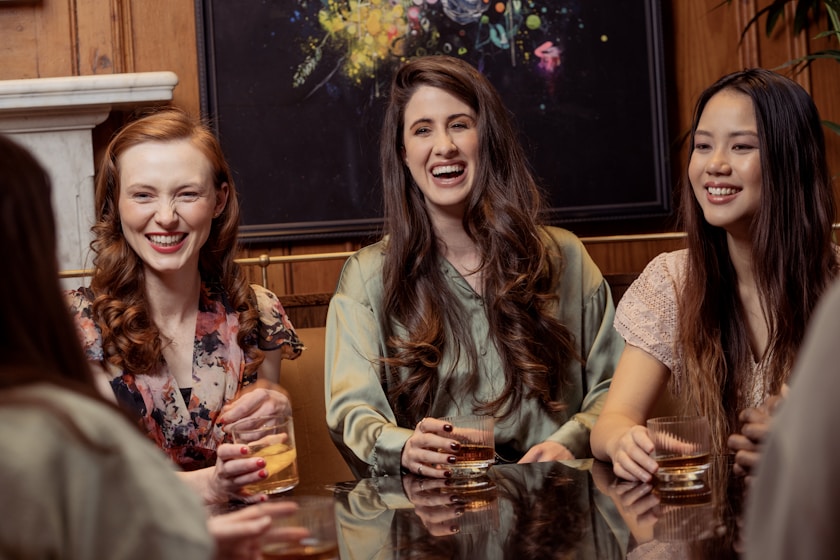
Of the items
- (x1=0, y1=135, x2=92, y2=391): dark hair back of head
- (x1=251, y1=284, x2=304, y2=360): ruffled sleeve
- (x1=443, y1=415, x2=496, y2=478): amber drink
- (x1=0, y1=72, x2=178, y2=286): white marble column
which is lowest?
(x1=443, y1=415, x2=496, y2=478): amber drink

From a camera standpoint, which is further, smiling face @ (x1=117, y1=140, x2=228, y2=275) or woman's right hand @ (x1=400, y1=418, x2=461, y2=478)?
smiling face @ (x1=117, y1=140, x2=228, y2=275)

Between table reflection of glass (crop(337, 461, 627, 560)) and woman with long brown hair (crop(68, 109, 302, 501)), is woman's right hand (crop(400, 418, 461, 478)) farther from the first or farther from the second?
woman with long brown hair (crop(68, 109, 302, 501))

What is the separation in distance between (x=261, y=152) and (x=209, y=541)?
3.00 meters

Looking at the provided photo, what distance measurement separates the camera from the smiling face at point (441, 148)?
97.9 inches

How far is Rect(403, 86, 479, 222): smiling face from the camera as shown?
8.16ft

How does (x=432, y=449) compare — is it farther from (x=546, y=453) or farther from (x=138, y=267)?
(x=138, y=267)

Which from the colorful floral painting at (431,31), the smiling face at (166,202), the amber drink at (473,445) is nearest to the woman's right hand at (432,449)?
the amber drink at (473,445)

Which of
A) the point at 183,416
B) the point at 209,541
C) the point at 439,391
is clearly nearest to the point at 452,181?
the point at 439,391

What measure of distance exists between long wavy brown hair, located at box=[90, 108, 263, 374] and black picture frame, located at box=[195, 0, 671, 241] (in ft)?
3.61

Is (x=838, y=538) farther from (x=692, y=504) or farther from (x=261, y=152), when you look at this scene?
(x=261, y=152)

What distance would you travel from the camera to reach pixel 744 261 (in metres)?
2.23

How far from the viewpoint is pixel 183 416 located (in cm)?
224

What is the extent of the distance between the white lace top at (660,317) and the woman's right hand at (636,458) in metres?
0.59

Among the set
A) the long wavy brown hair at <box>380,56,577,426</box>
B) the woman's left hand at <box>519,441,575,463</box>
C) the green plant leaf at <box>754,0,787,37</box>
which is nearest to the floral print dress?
the long wavy brown hair at <box>380,56,577,426</box>
